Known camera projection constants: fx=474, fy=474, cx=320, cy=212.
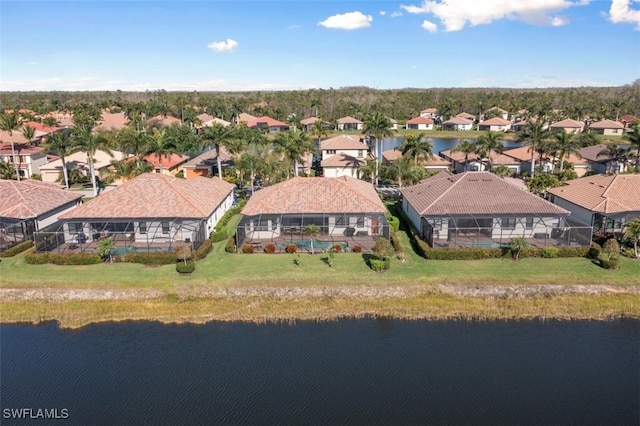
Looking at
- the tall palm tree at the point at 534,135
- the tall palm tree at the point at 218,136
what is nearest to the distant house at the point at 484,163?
the tall palm tree at the point at 534,135

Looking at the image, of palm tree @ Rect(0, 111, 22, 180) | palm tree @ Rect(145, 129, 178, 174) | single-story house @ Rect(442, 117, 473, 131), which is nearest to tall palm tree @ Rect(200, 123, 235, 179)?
palm tree @ Rect(145, 129, 178, 174)

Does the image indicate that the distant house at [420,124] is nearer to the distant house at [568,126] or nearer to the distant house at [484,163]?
the distant house at [568,126]

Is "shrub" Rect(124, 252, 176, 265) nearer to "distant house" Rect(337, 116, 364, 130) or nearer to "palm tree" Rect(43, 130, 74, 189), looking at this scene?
"palm tree" Rect(43, 130, 74, 189)

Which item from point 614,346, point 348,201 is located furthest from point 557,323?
point 348,201

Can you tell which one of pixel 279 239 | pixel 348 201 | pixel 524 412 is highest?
pixel 348 201

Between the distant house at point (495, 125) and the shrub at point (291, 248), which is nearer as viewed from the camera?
the shrub at point (291, 248)

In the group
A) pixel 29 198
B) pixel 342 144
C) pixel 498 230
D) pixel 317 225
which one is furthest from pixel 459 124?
pixel 29 198

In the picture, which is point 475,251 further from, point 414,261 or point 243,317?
point 243,317
